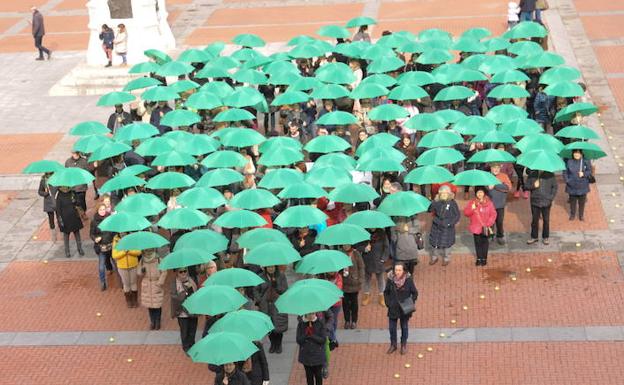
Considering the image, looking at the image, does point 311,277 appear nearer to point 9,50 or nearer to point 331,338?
point 331,338

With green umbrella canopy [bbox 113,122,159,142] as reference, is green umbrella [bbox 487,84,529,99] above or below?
above

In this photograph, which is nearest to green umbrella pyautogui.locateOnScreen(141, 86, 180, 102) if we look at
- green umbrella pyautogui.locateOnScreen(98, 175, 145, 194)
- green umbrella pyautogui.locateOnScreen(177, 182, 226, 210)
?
green umbrella pyautogui.locateOnScreen(98, 175, 145, 194)

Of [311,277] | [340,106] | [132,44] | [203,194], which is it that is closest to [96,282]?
[203,194]

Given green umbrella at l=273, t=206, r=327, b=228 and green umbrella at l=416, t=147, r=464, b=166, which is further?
green umbrella at l=416, t=147, r=464, b=166

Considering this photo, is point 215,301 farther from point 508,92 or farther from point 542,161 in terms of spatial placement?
point 508,92

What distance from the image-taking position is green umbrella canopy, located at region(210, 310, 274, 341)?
43.6 ft

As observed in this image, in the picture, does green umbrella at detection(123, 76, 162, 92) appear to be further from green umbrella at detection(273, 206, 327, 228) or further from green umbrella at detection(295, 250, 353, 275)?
green umbrella at detection(295, 250, 353, 275)

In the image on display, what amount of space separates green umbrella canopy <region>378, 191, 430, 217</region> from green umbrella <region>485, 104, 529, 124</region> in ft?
15.1

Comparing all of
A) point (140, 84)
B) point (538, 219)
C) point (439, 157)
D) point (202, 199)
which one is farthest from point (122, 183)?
point (538, 219)

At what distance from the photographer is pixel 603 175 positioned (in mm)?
22438

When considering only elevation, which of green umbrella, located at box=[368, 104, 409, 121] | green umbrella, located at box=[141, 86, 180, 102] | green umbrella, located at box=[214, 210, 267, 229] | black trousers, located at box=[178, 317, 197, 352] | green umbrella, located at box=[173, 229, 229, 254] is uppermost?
green umbrella, located at box=[141, 86, 180, 102]

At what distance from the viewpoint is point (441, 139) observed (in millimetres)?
20125

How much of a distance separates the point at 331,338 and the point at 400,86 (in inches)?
329

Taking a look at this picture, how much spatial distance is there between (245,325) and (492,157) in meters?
7.31
